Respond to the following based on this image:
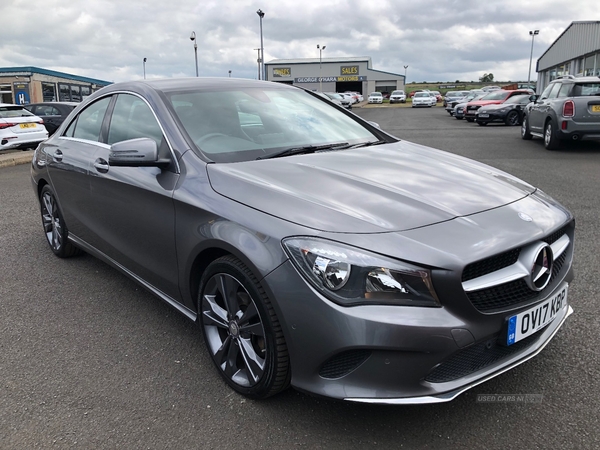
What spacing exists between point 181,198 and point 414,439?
1.62 metres

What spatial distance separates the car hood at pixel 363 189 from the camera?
229 centimetres

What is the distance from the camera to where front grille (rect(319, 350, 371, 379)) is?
82.9 inches

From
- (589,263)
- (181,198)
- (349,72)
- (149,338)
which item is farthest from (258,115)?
(349,72)

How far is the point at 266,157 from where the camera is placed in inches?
120

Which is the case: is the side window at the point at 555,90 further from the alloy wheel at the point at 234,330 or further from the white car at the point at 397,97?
the white car at the point at 397,97

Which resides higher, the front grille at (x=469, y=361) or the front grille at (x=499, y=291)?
the front grille at (x=499, y=291)

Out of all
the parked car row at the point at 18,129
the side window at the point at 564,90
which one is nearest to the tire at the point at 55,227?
the parked car row at the point at 18,129

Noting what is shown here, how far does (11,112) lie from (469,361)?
15.5 meters

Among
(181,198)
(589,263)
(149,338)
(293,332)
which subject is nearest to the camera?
(293,332)

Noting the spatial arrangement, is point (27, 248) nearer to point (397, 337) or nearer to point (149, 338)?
point (149, 338)

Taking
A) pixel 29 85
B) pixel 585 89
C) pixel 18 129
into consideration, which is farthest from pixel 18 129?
pixel 29 85

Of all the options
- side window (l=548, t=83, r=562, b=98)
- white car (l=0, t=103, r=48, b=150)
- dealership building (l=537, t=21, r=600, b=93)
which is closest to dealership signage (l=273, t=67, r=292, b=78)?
dealership building (l=537, t=21, r=600, b=93)

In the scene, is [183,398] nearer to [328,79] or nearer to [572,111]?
[572,111]

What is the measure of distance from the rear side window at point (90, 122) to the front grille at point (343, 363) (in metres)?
2.68
